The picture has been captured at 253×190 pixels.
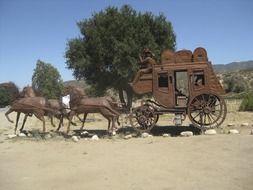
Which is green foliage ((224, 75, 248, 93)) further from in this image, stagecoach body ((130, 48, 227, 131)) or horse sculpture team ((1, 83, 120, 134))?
horse sculpture team ((1, 83, 120, 134))

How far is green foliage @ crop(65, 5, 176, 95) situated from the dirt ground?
13536 mm

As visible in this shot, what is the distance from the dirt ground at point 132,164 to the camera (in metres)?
7.98

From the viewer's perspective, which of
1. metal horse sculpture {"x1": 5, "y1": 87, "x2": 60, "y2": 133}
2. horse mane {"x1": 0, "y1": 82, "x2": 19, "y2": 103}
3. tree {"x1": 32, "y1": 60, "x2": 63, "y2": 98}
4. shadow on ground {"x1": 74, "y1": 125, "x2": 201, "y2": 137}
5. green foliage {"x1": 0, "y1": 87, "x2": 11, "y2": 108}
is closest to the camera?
shadow on ground {"x1": 74, "y1": 125, "x2": 201, "y2": 137}

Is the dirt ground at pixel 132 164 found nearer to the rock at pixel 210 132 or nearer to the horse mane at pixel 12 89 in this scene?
the rock at pixel 210 132

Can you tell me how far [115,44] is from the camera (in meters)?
27.3

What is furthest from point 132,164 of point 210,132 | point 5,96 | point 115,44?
point 5,96

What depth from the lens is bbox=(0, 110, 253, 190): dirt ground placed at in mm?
7977

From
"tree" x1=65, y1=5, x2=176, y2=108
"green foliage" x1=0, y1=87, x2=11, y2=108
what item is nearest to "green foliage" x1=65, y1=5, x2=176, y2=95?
"tree" x1=65, y1=5, x2=176, y2=108

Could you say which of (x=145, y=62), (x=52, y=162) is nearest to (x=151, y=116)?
(x=145, y=62)

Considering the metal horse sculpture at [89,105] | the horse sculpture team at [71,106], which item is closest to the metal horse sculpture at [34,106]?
the horse sculpture team at [71,106]

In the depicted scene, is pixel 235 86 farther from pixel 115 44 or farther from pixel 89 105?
pixel 89 105

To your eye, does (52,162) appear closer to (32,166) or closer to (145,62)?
(32,166)

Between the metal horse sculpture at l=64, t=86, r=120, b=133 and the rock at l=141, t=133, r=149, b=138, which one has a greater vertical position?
the metal horse sculpture at l=64, t=86, r=120, b=133

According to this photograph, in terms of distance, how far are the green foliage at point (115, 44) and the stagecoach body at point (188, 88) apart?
1151 centimetres
